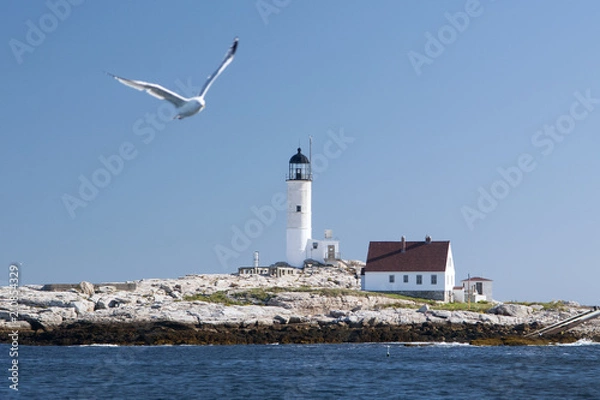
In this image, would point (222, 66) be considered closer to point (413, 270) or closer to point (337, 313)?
point (337, 313)

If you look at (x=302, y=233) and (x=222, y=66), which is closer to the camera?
(x=222, y=66)

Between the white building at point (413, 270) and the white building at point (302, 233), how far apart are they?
6829 mm

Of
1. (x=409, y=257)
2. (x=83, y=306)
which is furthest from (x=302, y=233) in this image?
(x=83, y=306)

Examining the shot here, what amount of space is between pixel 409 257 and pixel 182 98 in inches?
1693

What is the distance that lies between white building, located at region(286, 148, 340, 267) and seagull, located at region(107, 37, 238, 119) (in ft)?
160

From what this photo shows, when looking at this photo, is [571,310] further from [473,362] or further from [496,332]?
[473,362]

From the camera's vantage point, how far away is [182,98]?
58.0 ft

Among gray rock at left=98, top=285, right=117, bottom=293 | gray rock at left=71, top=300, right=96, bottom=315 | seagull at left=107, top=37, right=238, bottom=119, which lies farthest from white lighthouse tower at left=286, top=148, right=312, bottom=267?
seagull at left=107, top=37, right=238, bottom=119

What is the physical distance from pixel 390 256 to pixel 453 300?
4.54m

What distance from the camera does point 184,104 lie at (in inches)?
695

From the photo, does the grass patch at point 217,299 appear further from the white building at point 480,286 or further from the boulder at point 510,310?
the white building at point 480,286

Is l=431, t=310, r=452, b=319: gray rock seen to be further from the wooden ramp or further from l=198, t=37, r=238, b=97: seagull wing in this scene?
l=198, t=37, r=238, b=97: seagull wing

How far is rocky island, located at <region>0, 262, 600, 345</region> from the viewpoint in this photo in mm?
47656

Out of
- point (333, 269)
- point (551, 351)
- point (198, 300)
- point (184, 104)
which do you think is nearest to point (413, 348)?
point (551, 351)
